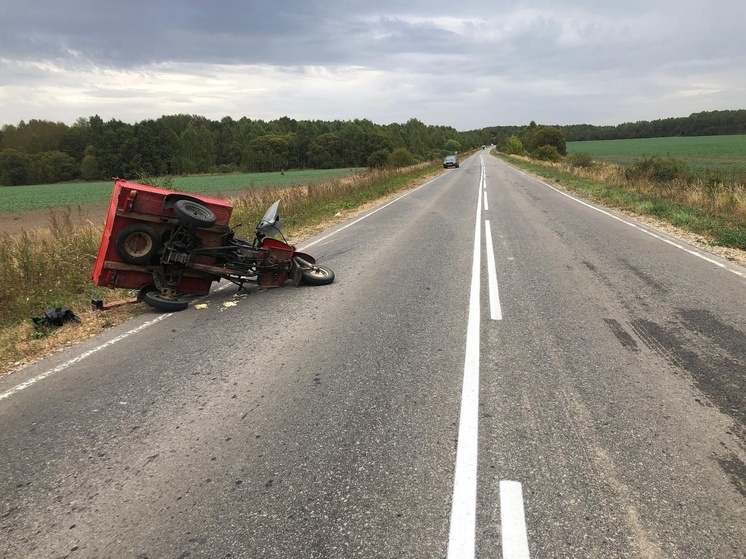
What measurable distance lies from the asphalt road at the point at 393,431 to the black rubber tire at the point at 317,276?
0.80 metres

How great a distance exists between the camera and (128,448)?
322 cm

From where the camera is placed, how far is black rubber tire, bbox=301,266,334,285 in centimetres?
736

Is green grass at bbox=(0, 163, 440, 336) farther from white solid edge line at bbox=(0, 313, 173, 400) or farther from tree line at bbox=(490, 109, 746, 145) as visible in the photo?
tree line at bbox=(490, 109, 746, 145)

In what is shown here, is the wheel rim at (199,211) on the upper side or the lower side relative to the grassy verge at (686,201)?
upper

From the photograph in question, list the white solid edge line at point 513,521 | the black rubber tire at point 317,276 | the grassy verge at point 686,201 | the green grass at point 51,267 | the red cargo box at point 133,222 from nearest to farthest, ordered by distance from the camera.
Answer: the white solid edge line at point 513,521 → the red cargo box at point 133,222 → the green grass at point 51,267 → the black rubber tire at point 317,276 → the grassy verge at point 686,201

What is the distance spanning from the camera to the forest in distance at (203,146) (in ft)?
259

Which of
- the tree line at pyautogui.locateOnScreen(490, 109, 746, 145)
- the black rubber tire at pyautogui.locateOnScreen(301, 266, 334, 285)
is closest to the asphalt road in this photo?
the black rubber tire at pyautogui.locateOnScreen(301, 266, 334, 285)

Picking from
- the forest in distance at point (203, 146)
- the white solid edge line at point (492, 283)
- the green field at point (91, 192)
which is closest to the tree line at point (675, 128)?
the forest in distance at point (203, 146)

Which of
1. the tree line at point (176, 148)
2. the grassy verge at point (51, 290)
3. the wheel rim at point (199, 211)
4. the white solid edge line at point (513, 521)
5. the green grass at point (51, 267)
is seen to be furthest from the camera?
the tree line at point (176, 148)

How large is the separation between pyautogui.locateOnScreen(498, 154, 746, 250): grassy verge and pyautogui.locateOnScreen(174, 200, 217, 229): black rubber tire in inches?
412

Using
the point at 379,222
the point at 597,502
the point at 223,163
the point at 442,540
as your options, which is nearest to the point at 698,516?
the point at 597,502

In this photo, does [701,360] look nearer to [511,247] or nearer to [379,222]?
[511,247]

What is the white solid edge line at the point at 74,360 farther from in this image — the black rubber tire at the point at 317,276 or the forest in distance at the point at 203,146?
the forest in distance at the point at 203,146

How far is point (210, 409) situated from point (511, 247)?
7.70m
